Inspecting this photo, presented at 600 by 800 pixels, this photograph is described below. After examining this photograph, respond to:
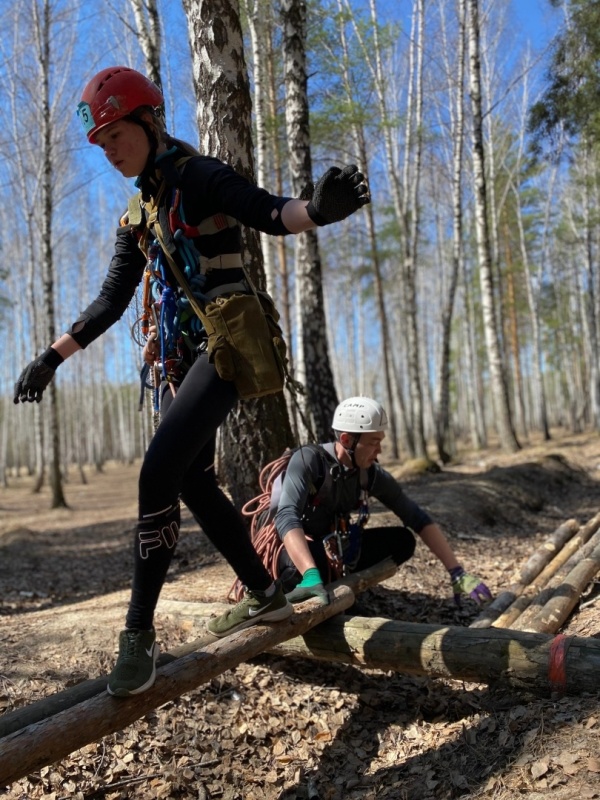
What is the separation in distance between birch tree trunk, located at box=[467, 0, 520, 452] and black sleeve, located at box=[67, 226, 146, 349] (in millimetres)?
12535

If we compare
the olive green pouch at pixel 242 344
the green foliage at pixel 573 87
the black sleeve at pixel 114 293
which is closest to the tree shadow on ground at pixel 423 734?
the olive green pouch at pixel 242 344

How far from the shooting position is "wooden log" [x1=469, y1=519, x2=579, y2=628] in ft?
13.9

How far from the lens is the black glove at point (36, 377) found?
8.88 feet

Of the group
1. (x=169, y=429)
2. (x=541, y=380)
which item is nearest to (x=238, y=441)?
(x=169, y=429)

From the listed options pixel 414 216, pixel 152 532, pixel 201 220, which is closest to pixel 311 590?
pixel 152 532

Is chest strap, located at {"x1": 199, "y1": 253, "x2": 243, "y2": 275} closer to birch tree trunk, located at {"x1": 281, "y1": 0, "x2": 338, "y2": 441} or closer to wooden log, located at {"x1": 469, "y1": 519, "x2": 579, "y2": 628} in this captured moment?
wooden log, located at {"x1": 469, "y1": 519, "x2": 579, "y2": 628}

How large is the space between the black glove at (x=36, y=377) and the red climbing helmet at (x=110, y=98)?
910 mm

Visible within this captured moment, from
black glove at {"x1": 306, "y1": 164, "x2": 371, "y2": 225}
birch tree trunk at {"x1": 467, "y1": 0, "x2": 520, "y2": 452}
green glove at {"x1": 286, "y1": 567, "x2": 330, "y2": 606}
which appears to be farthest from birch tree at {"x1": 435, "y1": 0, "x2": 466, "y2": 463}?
black glove at {"x1": 306, "y1": 164, "x2": 371, "y2": 225}

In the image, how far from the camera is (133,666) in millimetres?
2449

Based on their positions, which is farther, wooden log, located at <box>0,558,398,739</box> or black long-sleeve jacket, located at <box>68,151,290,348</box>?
wooden log, located at <box>0,558,398,739</box>

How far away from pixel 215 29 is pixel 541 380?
70.3ft

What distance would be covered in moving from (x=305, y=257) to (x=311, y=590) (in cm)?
599

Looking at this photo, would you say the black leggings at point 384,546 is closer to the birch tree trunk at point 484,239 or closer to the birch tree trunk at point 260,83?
the birch tree trunk at point 260,83

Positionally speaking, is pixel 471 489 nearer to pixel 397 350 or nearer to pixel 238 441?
pixel 238 441
